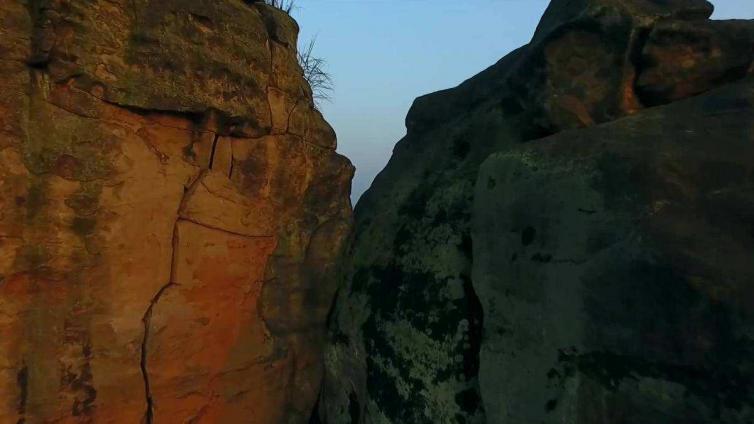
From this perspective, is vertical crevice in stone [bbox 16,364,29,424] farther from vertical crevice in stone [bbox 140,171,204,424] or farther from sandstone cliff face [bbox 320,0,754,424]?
sandstone cliff face [bbox 320,0,754,424]

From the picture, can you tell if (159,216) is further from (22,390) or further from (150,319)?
(22,390)

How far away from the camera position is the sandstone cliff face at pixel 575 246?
8.07 feet

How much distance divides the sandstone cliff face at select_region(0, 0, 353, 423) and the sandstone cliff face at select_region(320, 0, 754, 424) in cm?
55

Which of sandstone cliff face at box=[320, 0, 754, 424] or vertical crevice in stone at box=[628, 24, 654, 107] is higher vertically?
vertical crevice in stone at box=[628, 24, 654, 107]

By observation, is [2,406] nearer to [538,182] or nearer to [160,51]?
[160,51]

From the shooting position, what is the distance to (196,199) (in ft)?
11.7

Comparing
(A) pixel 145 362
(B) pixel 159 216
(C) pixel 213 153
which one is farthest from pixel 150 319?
(C) pixel 213 153

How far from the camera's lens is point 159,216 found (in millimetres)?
3404

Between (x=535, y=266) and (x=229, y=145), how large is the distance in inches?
78.0

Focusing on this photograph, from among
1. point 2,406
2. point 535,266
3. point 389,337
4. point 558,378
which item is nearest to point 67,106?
point 2,406

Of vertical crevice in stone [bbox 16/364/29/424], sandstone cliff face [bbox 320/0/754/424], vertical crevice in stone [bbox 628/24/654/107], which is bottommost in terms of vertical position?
vertical crevice in stone [bbox 16/364/29/424]

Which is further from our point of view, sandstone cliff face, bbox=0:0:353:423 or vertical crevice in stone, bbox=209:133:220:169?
vertical crevice in stone, bbox=209:133:220:169

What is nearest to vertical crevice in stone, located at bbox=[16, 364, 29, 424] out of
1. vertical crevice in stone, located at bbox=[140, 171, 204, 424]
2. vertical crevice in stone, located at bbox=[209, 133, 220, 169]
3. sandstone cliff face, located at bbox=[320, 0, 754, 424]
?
vertical crevice in stone, located at bbox=[140, 171, 204, 424]

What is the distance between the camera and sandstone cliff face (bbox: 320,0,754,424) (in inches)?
96.9
